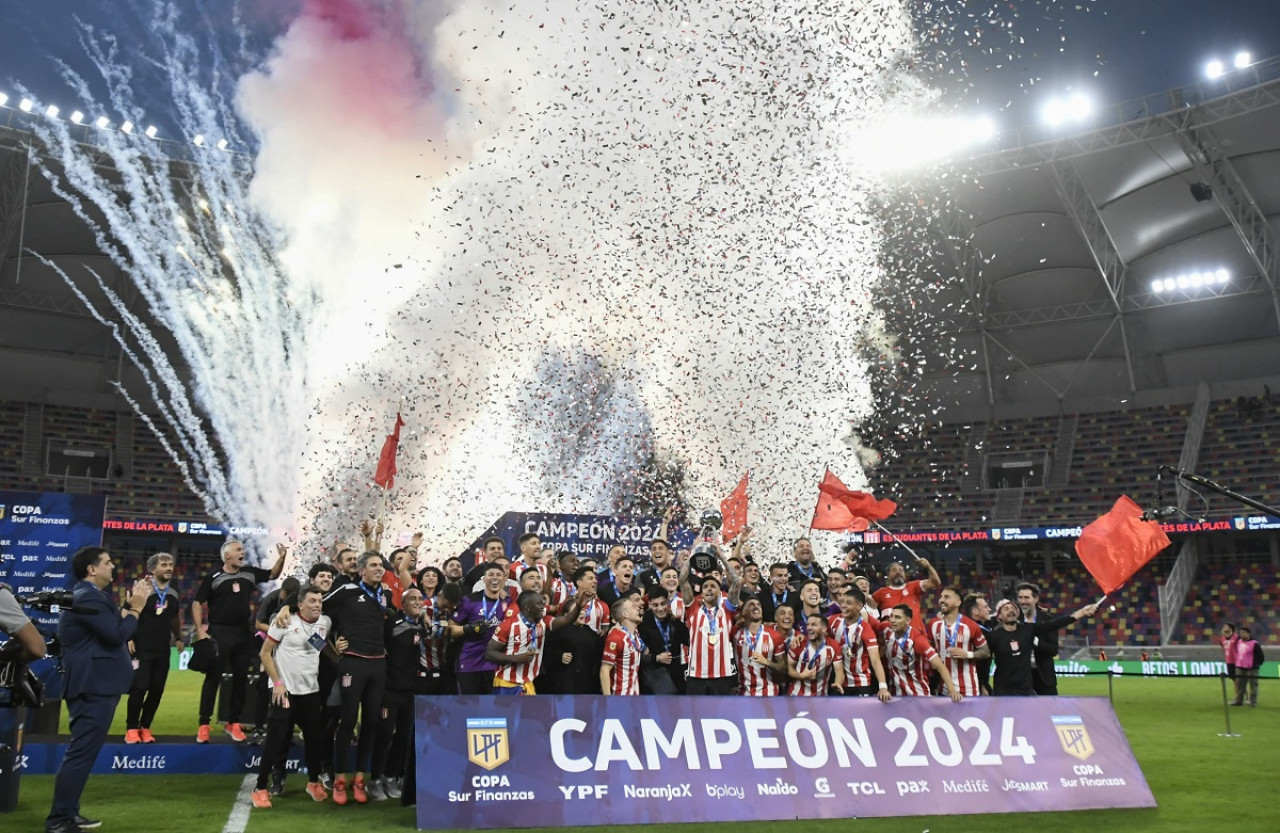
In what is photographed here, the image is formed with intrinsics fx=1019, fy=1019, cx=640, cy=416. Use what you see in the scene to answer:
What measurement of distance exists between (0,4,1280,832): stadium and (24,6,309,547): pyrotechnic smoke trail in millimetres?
861

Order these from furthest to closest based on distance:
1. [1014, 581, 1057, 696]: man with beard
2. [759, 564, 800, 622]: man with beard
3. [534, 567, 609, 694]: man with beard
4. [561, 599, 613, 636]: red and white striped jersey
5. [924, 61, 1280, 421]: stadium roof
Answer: [924, 61, 1280, 421]: stadium roof, [759, 564, 800, 622]: man with beard, [1014, 581, 1057, 696]: man with beard, [561, 599, 613, 636]: red and white striped jersey, [534, 567, 609, 694]: man with beard

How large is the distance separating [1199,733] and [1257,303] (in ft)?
111

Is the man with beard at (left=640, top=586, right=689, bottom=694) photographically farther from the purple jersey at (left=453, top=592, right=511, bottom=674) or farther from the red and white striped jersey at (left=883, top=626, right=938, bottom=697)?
the red and white striped jersey at (left=883, top=626, right=938, bottom=697)

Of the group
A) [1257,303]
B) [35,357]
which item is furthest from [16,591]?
[1257,303]

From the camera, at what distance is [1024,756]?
8852 millimetres

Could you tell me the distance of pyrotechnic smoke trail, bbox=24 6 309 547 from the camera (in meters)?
30.8

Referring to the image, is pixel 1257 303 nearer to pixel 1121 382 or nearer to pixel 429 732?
pixel 1121 382

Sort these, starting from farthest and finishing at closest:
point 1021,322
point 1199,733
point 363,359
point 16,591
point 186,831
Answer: point 1021,322
point 363,359
point 1199,733
point 16,591
point 186,831

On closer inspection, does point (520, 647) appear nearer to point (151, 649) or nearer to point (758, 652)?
point (758, 652)

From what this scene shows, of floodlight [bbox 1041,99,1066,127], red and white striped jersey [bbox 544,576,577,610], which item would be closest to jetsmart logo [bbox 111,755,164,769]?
red and white striped jersey [bbox 544,576,577,610]

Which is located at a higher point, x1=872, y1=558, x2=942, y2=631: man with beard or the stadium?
the stadium

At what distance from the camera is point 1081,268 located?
43594mm

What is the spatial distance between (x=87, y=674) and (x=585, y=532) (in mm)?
11571

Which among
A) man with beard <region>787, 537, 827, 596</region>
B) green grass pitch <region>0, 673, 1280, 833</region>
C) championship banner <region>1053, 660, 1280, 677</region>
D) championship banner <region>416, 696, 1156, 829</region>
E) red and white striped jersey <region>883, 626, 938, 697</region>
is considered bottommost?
championship banner <region>1053, 660, 1280, 677</region>
